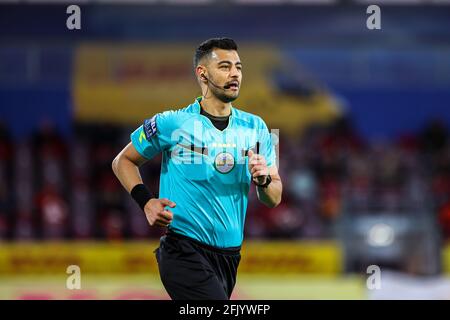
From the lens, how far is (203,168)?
5.33 m

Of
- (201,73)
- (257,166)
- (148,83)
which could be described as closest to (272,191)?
(257,166)

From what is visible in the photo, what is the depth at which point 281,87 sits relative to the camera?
784 inches

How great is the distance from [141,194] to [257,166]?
2.57ft

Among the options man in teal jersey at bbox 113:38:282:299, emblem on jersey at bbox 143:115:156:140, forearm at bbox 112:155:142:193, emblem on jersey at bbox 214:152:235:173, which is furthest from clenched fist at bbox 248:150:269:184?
forearm at bbox 112:155:142:193

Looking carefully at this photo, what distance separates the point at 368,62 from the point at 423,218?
168 inches

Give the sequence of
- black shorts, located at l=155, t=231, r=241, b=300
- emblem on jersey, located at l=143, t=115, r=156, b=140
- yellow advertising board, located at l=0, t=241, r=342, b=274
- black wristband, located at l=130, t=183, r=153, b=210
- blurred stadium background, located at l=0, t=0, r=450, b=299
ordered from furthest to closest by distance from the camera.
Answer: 1. blurred stadium background, located at l=0, t=0, r=450, b=299
2. yellow advertising board, located at l=0, t=241, r=342, b=274
3. emblem on jersey, located at l=143, t=115, r=156, b=140
4. black wristband, located at l=130, t=183, r=153, b=210
5. black shorts, located at l=155, t=231, r=241, b=300

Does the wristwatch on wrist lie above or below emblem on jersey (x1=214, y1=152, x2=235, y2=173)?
below

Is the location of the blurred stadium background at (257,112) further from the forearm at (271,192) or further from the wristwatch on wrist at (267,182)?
the wristwatch on wrist at (267,182)

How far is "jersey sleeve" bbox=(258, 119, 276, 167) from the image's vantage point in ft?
18.1

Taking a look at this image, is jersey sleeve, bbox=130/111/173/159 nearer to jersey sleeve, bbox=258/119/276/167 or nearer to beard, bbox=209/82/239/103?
beard, bbox=209/82/239/103

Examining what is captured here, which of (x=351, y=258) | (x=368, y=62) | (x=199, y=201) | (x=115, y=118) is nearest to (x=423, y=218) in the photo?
(x=351, y=258)

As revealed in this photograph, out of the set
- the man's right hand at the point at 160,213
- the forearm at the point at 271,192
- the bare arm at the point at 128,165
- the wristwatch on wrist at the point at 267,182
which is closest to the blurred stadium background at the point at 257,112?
the bare arm at the point at 128,165

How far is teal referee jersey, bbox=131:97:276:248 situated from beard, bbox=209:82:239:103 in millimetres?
138

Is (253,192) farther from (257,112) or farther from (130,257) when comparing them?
(130,257)
